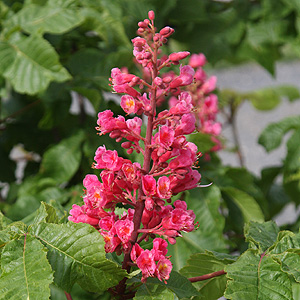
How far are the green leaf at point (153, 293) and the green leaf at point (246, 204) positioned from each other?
0.62 m

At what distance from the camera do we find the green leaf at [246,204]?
1.34m

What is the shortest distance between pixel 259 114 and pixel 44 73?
19.8 ft

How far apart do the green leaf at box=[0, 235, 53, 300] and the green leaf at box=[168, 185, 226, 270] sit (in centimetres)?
57

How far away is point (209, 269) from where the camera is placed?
0.86m

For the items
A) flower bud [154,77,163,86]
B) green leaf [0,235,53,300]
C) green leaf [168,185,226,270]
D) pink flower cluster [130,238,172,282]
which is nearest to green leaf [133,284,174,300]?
pink flower cluster [130,238,172,282]

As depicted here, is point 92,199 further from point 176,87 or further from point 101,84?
point 101,84

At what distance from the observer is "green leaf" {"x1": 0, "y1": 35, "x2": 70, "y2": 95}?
130 cm

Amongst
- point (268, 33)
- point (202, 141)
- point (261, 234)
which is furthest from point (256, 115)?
point (261, 234)

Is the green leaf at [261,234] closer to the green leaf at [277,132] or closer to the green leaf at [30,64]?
the green leaf at [30,64]

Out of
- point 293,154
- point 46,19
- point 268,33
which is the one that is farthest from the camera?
point 268,33

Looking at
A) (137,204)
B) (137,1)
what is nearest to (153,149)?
(137,204)

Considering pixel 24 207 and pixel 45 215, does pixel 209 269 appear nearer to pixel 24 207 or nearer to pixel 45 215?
pixel 45 215

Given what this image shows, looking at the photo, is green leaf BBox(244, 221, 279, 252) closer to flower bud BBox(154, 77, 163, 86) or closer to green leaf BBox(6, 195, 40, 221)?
flower bud BBox(154, 77, 163, 86)

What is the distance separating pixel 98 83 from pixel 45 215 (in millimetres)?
657
